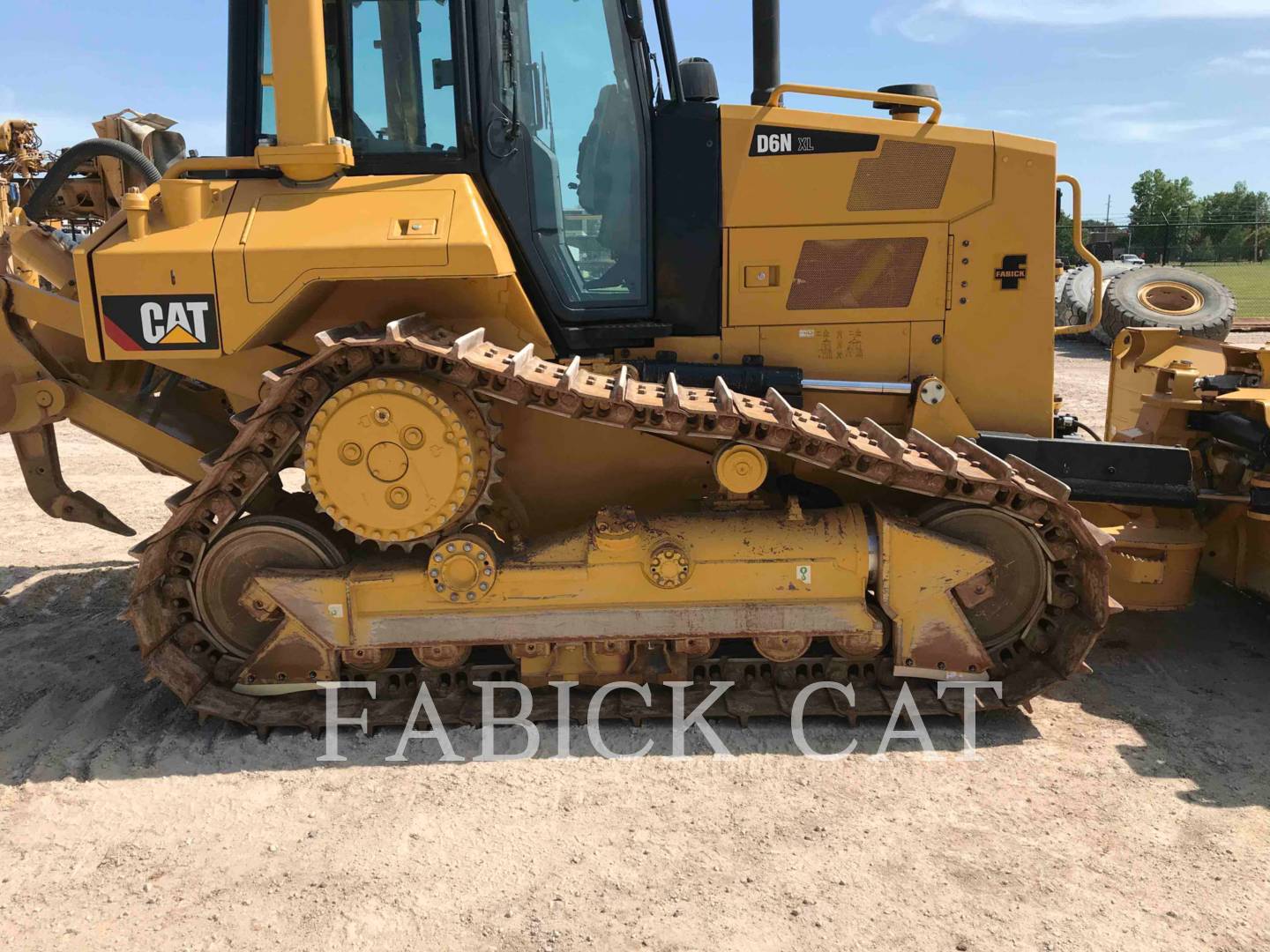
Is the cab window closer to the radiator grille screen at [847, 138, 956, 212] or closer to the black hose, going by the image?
the black hose

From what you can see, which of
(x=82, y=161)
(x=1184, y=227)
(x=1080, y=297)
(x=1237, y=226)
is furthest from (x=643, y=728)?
(x=1237, y=226)

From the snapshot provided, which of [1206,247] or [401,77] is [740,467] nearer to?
[401,77]

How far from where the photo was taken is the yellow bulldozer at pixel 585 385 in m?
3.95

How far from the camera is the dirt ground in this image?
9.78 ft

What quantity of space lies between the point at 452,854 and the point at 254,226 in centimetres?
264

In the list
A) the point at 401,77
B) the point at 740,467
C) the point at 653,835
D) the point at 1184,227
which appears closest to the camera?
the point at 653,835

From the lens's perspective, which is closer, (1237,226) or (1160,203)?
(1237,226)

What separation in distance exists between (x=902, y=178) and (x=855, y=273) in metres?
0.48

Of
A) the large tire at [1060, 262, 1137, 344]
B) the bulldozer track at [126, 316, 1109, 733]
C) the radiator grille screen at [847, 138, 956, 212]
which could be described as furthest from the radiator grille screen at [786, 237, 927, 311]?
the large tire at [1060, 262, 1137, 344]

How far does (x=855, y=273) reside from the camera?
4609 millimetres

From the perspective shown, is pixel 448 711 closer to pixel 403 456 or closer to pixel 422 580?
pixel 422 580

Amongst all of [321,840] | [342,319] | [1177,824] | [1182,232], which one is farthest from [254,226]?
[1182,232]

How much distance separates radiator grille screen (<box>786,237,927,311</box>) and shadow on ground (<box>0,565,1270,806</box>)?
1.98 m

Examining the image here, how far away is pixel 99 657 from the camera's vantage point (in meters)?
4.98
